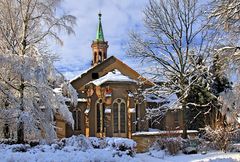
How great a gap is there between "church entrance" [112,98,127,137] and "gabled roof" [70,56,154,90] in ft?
19.1

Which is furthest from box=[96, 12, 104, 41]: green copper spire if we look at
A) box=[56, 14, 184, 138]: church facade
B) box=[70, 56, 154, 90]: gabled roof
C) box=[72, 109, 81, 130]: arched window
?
box=[72, 109, 81, 130]: arched window

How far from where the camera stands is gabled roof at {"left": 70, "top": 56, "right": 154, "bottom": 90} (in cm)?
3778

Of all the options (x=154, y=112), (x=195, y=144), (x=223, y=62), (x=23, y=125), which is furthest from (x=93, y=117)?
(x=223, y=62)

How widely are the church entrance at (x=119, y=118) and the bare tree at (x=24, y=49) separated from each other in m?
13.8

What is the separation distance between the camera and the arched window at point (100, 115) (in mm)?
33312

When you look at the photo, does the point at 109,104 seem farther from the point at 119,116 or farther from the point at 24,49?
A: the point at 24,49

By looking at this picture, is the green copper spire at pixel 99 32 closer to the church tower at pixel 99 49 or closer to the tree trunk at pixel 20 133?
the church tower at pixel 99 49

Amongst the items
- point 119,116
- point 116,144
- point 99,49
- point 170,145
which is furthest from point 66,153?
point 99,49

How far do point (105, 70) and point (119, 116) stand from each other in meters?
6.97

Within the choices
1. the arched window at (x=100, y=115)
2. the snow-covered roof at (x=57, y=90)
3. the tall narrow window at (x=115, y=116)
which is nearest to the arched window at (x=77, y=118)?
the arched window at (x=100, y=115)

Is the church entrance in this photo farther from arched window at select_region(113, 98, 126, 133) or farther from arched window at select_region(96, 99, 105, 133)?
arched window at select_region(96, 99, 105, 133)

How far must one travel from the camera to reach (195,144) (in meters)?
21.9

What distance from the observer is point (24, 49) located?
18.9m

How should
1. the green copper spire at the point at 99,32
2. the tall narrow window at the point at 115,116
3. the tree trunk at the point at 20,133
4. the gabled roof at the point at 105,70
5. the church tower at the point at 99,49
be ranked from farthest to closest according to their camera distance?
the green copper spire at the point at 99,32 < the church tower at the point at 99,49 < the gabled roof at the point at 105,70 < the tall narrow window at the point at 115,116 < the tree trunk at the point at 20,133
